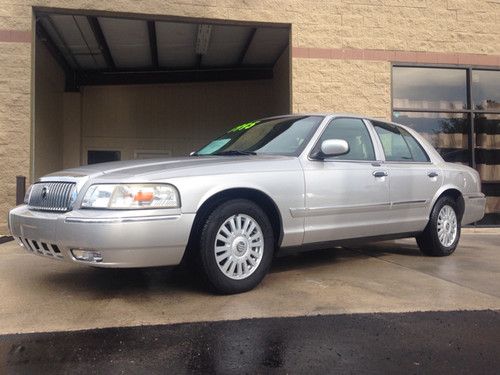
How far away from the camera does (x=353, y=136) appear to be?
5.54 m

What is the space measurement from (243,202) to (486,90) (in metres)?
7.26

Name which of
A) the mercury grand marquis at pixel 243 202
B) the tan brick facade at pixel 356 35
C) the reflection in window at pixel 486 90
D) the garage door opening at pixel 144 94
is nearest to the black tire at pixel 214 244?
the mercury grand marquis at pixel 243 202

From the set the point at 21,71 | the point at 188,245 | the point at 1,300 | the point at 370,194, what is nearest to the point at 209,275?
the point at 188,245

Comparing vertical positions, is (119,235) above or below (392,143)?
below

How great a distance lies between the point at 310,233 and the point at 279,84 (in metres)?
8.21

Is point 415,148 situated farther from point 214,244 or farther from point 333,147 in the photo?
point 214,244

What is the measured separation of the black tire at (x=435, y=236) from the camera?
6097 millimetres

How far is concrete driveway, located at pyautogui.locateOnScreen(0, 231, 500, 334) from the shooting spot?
3.78 metres

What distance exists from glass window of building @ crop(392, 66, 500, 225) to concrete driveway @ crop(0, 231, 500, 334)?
3.92 metres

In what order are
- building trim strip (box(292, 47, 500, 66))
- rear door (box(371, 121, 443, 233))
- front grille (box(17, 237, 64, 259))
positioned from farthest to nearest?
building trim strip (box(292, 47, 500, 66)) → rear door (box(371, 121, 443, 233)) → front grille (box(17, 237, 64, 259))

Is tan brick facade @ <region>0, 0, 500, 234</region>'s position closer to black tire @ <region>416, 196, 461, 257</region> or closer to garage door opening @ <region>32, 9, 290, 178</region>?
garage door opening @ <region>32, 9, 290, 178</region>

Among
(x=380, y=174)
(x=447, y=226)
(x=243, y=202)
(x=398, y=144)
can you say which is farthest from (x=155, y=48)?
(x=243, y=202)

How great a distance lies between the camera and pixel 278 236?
4.65 meters

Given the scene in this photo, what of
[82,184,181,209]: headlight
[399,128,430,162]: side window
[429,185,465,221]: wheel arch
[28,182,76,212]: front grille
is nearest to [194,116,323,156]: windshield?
[82,184,181,209]: headlight
